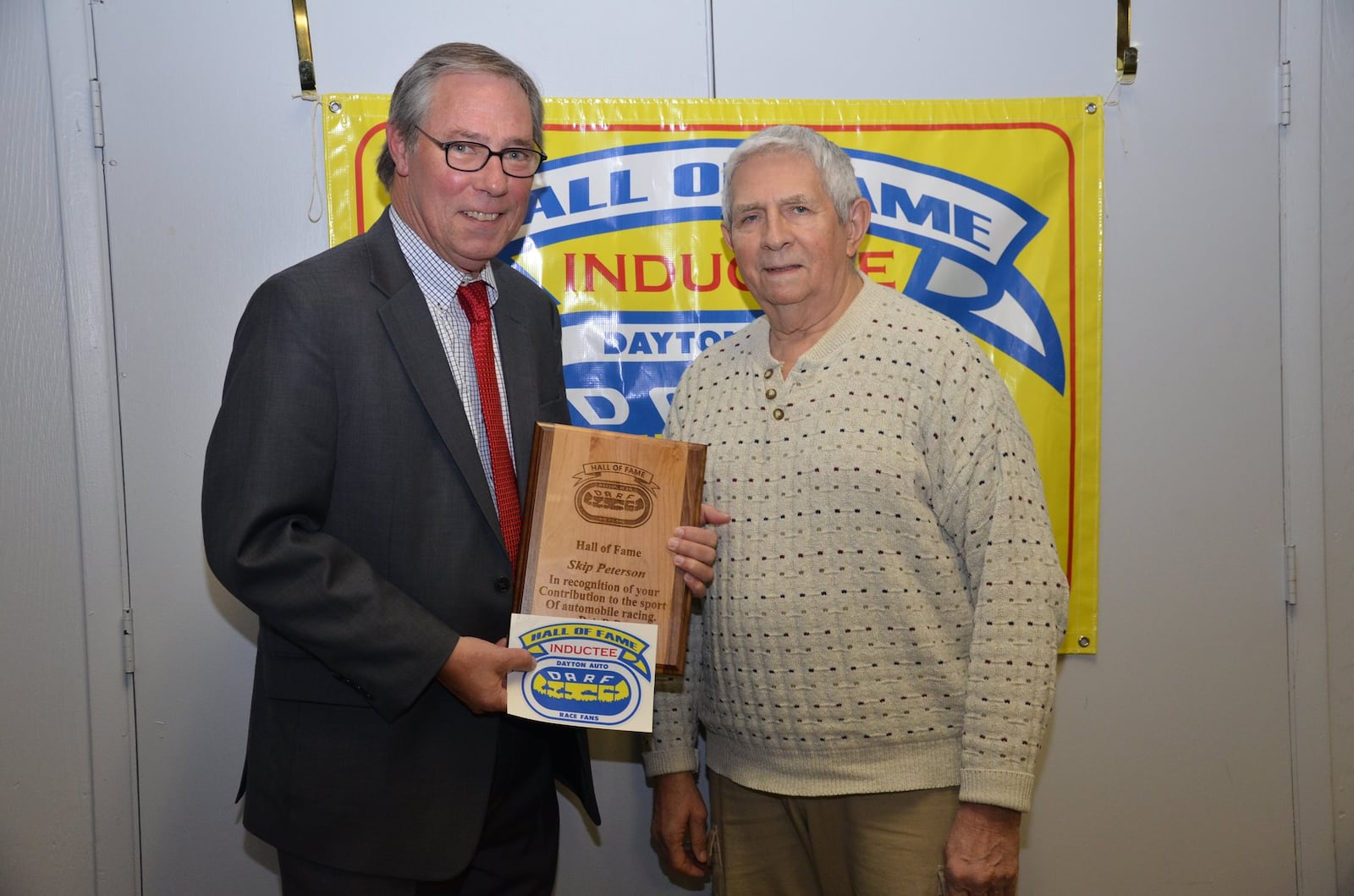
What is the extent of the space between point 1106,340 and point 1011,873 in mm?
1323

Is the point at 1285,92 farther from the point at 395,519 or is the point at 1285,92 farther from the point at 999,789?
the point at 395,519

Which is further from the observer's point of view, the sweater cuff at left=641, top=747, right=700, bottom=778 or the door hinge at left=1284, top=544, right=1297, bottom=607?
the door hinge at left=1284, top=544, right=1297, bottom=607

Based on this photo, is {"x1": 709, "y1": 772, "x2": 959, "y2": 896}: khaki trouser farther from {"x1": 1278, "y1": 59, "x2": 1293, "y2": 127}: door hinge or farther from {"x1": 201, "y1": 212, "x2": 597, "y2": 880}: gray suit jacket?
{"x1": 1278, "y1": 59, "x2": 1293, "y2": 127}: door hinge

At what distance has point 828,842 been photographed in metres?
1.61

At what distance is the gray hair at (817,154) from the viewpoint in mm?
1635

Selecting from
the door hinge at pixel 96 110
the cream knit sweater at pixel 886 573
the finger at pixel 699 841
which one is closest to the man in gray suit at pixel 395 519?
the cream knit sweater at pixel 886 573

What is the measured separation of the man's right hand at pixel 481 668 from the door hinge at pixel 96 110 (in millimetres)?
1540

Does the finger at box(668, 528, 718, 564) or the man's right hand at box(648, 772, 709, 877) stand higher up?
the finger at box(668, 528, 718, 564)

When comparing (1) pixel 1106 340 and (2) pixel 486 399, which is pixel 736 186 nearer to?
(2) pixel 486 399

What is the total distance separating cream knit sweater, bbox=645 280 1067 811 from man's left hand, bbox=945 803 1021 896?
58mm

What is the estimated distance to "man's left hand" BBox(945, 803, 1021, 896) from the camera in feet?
4.81

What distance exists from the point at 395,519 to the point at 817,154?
3.04 ft

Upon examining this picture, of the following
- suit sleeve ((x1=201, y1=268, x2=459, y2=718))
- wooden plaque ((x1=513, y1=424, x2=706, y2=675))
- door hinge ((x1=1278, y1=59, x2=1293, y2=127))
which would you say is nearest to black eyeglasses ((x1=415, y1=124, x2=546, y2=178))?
suit sleeve ((x1=201, y1=268, x2=459, y2=718))

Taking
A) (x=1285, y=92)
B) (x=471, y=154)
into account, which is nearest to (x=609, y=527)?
→ (x=471, y=154)
